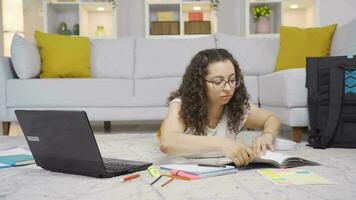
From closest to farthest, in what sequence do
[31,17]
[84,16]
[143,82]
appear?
[143,82], [84,16], [31,17]

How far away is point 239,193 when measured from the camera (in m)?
1.16

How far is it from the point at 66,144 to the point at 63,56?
229 centimetres

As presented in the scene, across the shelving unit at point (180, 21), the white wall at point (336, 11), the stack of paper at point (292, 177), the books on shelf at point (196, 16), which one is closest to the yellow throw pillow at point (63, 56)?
the shelving unit at point (180, 21)

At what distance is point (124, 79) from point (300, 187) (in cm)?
237

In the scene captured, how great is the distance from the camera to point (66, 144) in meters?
1.31

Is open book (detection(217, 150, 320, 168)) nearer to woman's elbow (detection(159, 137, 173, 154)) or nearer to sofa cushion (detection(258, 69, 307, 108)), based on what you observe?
woman's elbow (detection(159, 137, 173, 154))

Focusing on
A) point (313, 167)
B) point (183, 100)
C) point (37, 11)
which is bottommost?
point (313, 167)

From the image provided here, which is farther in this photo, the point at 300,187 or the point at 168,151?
the point at 168,151

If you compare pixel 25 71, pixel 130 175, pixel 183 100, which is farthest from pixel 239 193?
pixel 25 71

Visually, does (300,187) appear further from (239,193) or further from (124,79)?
(124,79)

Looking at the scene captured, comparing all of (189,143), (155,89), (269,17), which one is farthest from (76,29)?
(189,143)

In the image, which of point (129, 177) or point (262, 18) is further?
point (262, 18)

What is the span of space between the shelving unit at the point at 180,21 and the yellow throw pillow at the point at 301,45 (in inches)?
60.7

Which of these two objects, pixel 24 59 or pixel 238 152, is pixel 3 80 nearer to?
pixel 24 59
